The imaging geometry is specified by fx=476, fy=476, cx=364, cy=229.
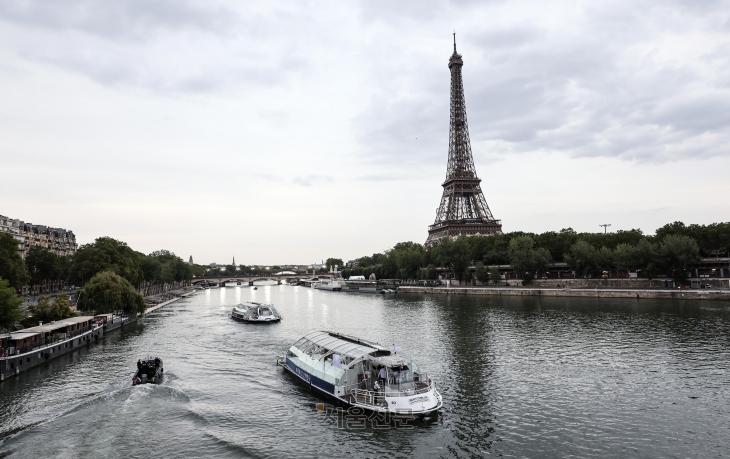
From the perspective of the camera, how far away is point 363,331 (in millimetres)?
58875

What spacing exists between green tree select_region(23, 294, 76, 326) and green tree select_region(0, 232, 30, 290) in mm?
12825

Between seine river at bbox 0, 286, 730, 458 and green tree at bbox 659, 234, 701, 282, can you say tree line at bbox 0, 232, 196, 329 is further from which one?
green tree at bbox 659, 234, 701, 282

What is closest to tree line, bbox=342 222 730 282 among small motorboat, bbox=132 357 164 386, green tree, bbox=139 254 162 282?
green tree, bbox=139 254 162 282

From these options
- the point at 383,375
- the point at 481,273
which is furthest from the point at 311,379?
the point at 481,273

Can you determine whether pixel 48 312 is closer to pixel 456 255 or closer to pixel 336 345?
pixel 336 345

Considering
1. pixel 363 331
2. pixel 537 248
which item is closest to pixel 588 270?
pixel 537 248

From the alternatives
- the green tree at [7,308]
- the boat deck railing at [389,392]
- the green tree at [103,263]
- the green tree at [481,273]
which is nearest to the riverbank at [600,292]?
the green tree at [481,273]

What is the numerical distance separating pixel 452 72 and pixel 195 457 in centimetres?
17547

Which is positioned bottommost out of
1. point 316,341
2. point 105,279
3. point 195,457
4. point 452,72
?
point 195,457

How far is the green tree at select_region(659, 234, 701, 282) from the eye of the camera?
281ft

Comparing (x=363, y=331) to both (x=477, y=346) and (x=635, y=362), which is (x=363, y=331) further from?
(x=635, y=362)

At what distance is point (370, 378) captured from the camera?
93.4 feet

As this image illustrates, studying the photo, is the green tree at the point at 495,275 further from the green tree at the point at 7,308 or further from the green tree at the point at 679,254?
the green tree at the point at 7,308

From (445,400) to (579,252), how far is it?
83.2 m
